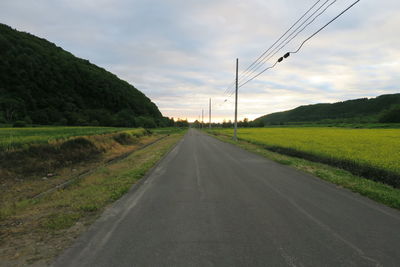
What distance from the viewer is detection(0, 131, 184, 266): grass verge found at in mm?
3109

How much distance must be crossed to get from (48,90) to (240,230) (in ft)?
335

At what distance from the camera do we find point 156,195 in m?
5.92

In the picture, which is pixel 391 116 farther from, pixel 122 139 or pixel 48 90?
pixel 48 90

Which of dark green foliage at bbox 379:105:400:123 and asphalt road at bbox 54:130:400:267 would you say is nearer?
asphalt road at bbox 54:130:400:267

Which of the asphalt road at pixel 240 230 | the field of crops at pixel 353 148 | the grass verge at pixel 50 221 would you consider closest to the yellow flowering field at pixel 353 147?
the field of crops at pixel 353 148

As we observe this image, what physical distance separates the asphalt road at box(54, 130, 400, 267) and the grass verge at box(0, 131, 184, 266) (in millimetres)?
325

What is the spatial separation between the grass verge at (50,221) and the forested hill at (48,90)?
64357mm

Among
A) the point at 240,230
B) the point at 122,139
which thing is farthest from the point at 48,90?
the point at 240,230

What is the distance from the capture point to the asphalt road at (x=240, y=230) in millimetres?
2982

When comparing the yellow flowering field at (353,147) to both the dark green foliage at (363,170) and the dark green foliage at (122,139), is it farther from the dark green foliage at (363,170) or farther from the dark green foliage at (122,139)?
the dark green foliage at (122,139)

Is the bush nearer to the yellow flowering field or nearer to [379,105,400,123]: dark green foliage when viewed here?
the yellow flowering field

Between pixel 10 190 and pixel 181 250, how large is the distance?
22.9ft

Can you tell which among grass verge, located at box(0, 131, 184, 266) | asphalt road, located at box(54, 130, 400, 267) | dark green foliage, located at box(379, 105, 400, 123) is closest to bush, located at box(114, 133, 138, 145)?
grass verge, located at box(0, 131, 184, 266)

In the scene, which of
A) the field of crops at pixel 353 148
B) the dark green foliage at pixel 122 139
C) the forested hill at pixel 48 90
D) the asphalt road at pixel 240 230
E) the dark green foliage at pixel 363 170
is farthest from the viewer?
the forested hill at pixel 48 90
